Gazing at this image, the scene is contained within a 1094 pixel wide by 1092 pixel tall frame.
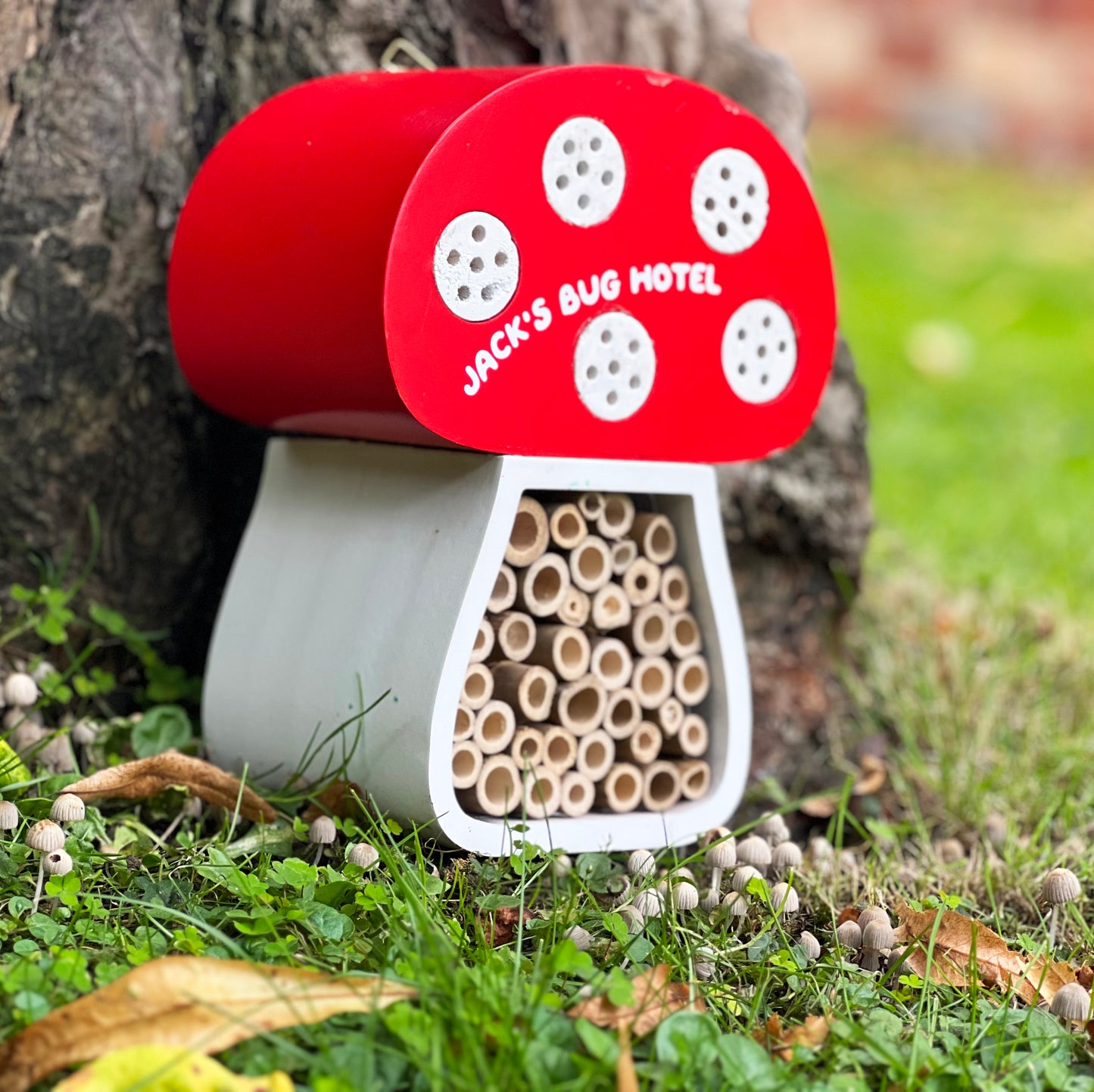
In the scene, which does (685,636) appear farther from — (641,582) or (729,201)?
(729,201)

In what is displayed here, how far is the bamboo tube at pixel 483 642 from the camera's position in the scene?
182cm

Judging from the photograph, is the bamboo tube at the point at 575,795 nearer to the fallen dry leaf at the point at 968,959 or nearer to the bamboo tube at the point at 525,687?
the bamboo tube at the point at 525,687


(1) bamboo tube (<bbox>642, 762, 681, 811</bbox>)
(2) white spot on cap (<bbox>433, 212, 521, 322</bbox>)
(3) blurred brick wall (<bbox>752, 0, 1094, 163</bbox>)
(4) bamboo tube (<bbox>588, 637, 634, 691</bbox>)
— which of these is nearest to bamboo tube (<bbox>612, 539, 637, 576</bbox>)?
(4) bamboo tube (<bbox>588, 637, 634, 691</bbox>)

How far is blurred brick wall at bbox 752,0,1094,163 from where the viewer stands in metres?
8.88

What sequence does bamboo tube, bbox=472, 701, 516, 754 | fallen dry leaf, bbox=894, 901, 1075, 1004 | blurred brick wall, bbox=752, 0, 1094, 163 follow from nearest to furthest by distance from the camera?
1. fallen dry leaf, bbox=894, 901, 1075, 1004
2. bamboo tube, bbox=472, 701, 516, 754
3. blurred brick wall, bbox=752, 0, 1094, 163

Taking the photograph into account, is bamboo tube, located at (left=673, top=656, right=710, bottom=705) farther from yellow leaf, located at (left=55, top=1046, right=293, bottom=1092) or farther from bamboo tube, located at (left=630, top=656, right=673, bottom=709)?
yellow leaf, located at (left=55, top=1046, right=293, bottom=1092)

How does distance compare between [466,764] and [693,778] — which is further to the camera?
[693,778]

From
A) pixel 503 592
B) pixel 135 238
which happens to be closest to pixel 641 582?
pixel 503 592

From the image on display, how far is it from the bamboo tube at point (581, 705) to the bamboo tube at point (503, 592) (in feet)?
0.55

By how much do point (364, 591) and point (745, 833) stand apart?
812 mm

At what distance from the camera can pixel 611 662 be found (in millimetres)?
1976

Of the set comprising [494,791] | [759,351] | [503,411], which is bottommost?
[494,791]

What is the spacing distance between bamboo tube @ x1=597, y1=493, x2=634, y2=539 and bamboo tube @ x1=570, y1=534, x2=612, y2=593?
0.7 inches

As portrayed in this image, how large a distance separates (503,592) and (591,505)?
199 millimetres
